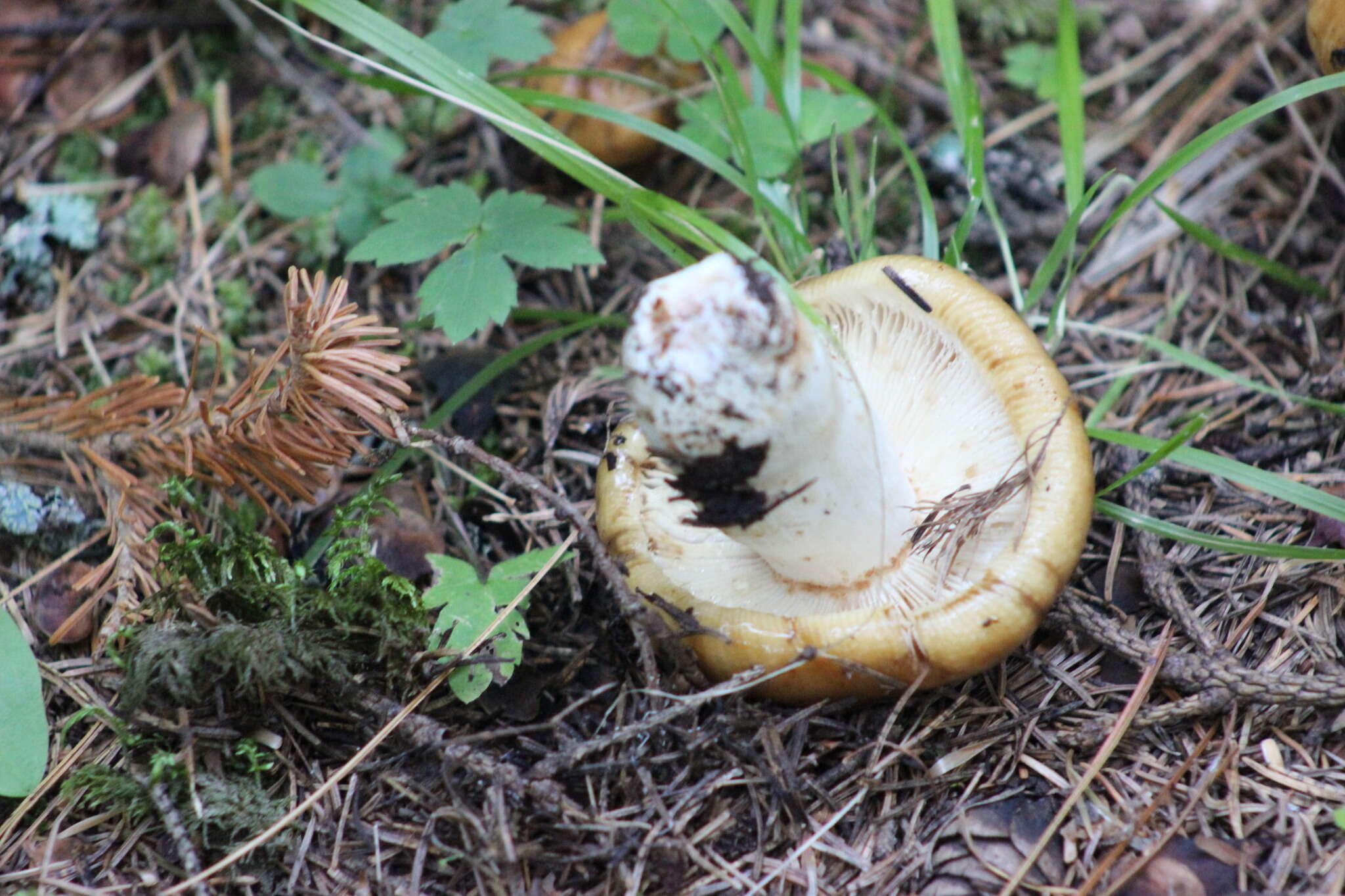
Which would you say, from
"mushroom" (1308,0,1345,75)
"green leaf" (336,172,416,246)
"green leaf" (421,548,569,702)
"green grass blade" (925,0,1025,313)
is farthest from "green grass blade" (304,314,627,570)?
"mushroom" (1308,0,1345,75)

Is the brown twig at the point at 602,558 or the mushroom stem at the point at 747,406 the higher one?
the mushroom stem at the point at 747,406

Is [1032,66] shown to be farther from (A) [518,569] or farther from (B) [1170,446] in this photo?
(A) [518,569]

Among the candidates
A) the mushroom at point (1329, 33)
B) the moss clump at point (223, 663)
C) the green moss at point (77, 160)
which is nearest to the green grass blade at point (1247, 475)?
the mushroom at point (1329, 33)

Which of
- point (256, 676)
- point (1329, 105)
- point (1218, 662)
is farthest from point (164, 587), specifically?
point (1329, 105)

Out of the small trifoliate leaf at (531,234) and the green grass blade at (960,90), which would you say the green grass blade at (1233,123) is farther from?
the small trifoliate leaf at (531,234)

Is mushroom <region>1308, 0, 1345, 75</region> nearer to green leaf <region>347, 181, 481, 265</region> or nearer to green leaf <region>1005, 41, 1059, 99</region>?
green leaf <region>1005, 41, 1059, 99</region>

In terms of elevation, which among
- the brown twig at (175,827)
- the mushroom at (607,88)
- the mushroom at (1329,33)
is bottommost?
the brown twig at (175,827)

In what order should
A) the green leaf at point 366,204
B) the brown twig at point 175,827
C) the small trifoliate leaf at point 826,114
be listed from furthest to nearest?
1. the green leaf at point 366,204
2. the small trifoliate leaf at point 826,114
3. the brown twig at point 175,827

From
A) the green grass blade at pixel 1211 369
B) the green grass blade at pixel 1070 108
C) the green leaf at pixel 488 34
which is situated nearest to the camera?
the green grass blade at pixel 1211 369
